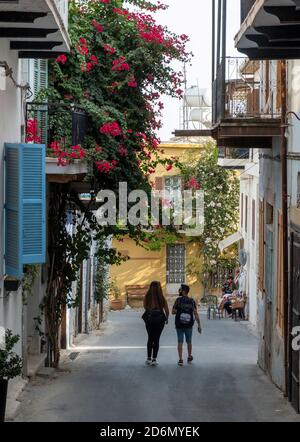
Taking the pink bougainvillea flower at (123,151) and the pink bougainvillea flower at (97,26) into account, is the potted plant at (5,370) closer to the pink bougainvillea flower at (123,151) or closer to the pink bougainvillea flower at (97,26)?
the pink bougainvillea flower at (123,151)

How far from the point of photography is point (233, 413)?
46.9ft

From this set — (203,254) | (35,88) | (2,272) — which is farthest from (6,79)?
(203,254)

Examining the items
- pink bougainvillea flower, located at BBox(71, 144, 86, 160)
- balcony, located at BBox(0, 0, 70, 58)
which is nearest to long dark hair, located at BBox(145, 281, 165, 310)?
pink bougainvillea flower, located at BBox(71, 144, 86, 160)

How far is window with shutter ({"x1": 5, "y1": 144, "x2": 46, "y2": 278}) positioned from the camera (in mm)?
13312

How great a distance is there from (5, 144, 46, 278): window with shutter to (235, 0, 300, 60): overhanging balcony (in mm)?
3003

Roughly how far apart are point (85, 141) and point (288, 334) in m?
A: 5.17

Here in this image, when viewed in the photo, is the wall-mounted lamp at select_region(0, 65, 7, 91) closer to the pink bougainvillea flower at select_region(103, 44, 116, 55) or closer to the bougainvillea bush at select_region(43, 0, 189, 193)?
the bougainvillea bush at select_region(43, 0, 189, 193)

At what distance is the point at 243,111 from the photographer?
1808 cm

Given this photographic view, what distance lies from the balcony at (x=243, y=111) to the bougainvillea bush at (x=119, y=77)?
1.51 m

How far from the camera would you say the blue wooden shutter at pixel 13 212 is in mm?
13289

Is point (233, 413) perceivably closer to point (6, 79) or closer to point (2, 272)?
point (2, 272)

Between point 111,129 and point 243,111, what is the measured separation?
228cm

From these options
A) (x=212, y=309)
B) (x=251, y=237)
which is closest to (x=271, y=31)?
(x=251, y=237)

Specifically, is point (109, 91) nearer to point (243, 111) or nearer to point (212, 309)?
point (243, 111)
